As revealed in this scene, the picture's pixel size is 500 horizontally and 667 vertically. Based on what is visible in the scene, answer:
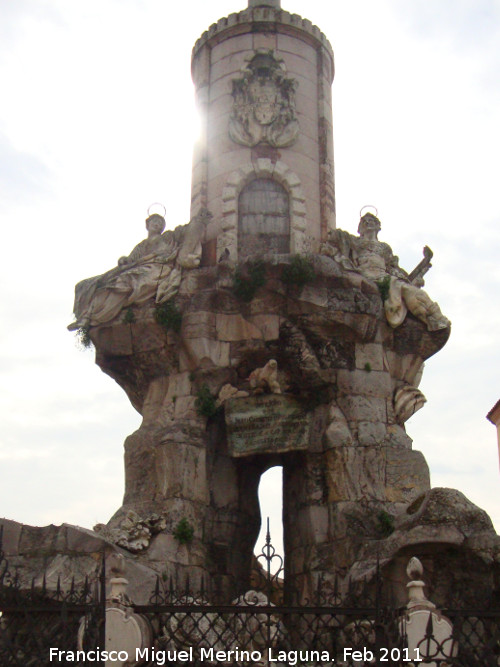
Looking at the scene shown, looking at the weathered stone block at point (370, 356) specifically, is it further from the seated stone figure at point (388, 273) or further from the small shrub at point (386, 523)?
the small shrub at point (386, 523)

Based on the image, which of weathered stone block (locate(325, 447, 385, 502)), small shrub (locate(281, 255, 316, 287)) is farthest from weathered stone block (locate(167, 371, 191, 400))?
weathered stone block (locate(325, 447, 385, 502))

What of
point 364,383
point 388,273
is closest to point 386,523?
point 364,383

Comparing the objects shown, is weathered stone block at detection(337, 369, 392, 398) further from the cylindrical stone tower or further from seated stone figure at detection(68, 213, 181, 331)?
seated stone figure at detection(68, 213, 181, 331)

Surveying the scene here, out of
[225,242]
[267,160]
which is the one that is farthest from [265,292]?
[267,160]

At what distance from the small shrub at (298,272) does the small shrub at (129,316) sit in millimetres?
2685

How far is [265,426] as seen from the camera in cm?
1594

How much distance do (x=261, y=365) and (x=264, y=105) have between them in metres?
5.27

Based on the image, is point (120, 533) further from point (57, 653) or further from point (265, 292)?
point (57, 653)

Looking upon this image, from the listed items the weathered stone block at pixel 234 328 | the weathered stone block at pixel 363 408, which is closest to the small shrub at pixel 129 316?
the weathered stone block at pixel 234 328

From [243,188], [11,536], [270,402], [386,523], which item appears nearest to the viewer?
[11,536]

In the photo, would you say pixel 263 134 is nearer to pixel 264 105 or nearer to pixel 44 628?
pixel 264 105

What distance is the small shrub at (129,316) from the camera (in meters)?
16.5

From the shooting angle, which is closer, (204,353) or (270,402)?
(270,402)

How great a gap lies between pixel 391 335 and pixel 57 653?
1025cm
